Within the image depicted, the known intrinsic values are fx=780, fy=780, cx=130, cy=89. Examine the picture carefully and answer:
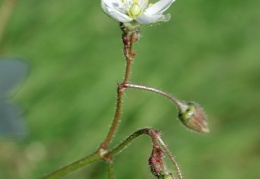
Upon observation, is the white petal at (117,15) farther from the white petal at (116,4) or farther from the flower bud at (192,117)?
the flower bud at (192,117)

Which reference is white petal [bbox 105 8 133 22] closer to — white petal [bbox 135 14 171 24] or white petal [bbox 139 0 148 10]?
white petal [bbox 135 14 171 24]

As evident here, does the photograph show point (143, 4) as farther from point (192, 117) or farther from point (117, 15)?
point (192, 117)

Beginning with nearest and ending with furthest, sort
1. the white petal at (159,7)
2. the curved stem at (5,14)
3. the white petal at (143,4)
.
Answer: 1. the white petal at (159,7)
2. the white petal at (143,4)
3. the curved stem at (5,14)

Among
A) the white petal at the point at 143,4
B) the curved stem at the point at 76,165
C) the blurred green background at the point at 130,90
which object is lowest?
the blurred green background at the point at 130,90

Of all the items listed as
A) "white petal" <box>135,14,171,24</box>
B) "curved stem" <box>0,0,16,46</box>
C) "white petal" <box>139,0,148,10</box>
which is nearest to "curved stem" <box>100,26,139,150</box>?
"white petal" <box>135,14,171,24</box>

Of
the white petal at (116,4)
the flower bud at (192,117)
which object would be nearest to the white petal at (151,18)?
the white petal at (116,4)

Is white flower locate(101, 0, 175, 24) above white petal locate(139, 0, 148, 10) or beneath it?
above
